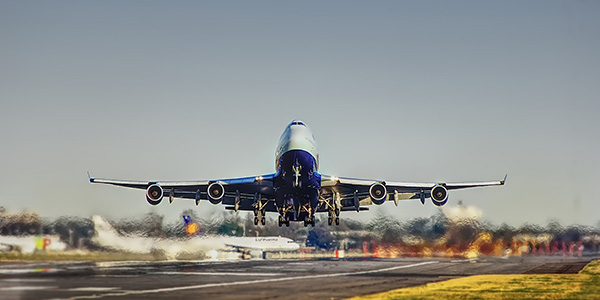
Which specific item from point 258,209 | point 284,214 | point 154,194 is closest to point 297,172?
point 284,214

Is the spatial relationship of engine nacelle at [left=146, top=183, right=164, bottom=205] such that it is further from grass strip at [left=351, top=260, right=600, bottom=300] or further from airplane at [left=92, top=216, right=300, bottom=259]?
grass strip at [left=351, top=260, right=600, bottom=300]

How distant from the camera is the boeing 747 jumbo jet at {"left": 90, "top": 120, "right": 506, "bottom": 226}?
48562 millimetres

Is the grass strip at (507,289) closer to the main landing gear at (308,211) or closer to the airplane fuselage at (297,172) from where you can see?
the airplane fuselage at (297,172)

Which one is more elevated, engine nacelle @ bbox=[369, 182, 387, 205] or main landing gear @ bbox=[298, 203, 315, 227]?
engine nacelle @ bbox=[369, 182, 387, 205]

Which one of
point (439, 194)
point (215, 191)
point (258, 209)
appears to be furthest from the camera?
point (258, 209)

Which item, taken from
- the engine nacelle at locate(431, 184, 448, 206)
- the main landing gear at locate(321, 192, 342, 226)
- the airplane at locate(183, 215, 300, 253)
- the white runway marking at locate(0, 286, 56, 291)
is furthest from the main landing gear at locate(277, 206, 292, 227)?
the white runway marking at locate(0, 286, 56, 291)

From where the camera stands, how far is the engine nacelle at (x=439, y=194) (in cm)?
5469

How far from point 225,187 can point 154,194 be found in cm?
562

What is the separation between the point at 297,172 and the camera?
1879 inches

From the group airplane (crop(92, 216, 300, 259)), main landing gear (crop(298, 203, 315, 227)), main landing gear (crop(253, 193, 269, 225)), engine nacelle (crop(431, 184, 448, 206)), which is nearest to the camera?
main landing gear (crop(298, 203, 315, 227))

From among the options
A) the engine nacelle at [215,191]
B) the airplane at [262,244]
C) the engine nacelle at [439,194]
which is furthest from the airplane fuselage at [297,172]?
the airplane at [262,244]

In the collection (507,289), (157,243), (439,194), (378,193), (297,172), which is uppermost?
(297,172)

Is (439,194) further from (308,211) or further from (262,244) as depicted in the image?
(262,244)

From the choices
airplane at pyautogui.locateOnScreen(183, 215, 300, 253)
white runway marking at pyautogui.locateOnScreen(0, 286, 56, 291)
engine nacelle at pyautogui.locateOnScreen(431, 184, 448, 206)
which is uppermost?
engine nacelle at pyautogui.locateOnScreen(431, 184, 448, 206)
